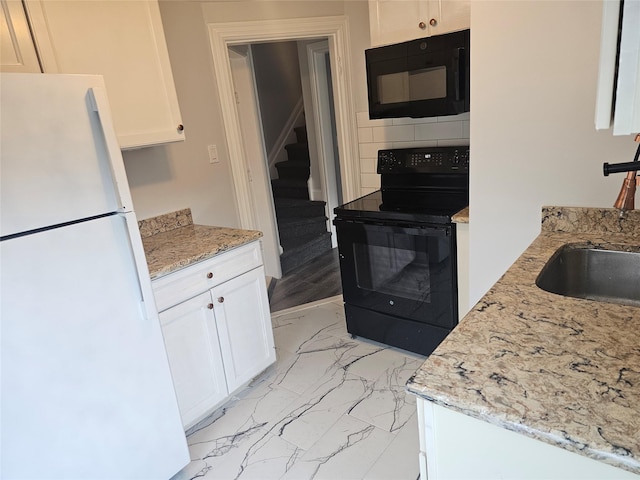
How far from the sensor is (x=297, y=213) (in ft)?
16.2

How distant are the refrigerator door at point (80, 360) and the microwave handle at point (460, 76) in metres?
1.61

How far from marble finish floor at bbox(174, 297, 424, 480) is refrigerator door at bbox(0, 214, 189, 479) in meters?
0.37

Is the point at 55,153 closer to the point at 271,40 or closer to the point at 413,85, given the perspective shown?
the point at 413,85

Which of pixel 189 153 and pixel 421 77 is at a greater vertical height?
pixel 421 77

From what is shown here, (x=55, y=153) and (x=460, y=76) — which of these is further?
(x=460, y=76)

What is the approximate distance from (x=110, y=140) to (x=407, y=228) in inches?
57.5

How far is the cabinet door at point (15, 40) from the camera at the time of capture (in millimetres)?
1494

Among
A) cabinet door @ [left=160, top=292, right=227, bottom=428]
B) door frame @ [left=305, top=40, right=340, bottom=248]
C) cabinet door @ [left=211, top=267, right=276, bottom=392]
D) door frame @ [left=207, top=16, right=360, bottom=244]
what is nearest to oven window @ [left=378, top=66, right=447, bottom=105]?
door frame @ [left=207, top=16, right=360, bottom=244]

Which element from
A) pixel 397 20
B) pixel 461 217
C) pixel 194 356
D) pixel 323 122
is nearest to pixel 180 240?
pixel 194 356

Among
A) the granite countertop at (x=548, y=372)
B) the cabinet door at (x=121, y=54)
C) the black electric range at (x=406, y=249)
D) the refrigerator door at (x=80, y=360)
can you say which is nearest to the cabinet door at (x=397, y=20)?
the black electric range at (x=406, y=249)

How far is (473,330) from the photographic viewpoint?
3.17ft

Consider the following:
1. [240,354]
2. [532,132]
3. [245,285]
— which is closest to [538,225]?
[532,132]

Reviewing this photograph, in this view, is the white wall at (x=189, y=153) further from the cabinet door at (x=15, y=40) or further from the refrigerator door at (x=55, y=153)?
the refrigerator door at (x=55, y=153)

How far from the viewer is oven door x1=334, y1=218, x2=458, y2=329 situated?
2172mm
